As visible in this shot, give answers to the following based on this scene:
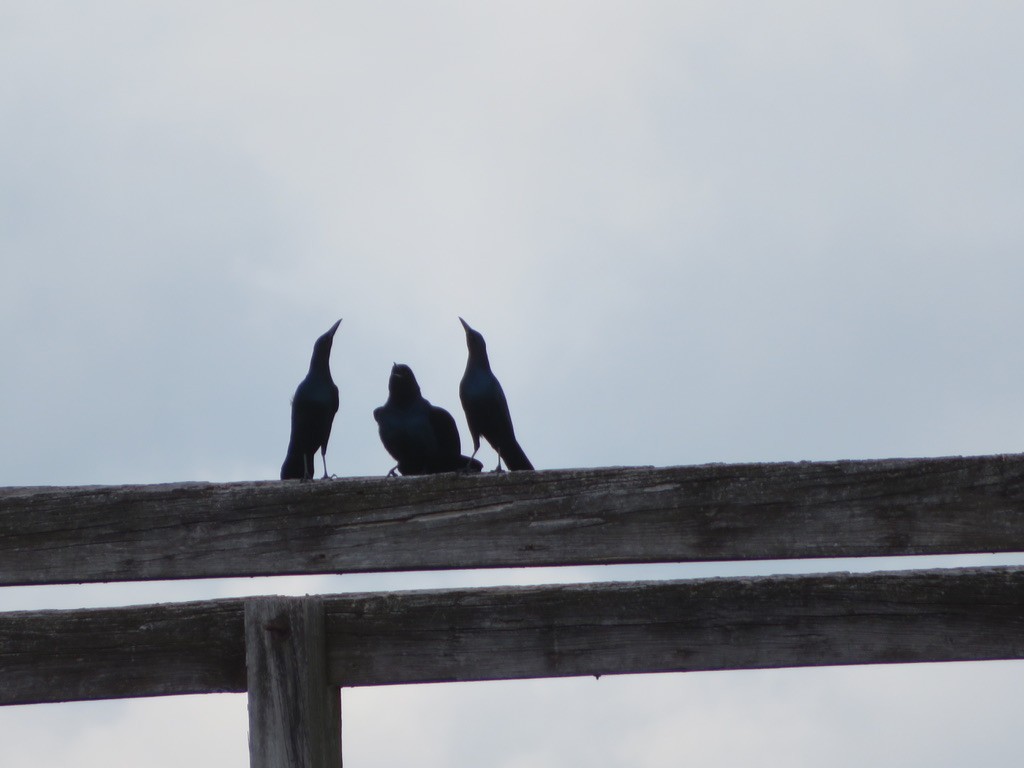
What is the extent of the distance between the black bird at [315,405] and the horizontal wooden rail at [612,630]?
372 cm

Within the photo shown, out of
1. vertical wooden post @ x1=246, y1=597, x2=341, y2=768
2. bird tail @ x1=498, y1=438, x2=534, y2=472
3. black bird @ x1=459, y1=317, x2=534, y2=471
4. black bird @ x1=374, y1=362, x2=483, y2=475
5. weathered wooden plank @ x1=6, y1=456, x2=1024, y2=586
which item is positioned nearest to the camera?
vertical wooden post @ x1=246, y1=597, x2=341, y2=768

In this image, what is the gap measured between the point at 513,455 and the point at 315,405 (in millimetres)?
923

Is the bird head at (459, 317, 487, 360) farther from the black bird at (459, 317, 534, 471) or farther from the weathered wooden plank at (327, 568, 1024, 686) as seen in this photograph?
the weathered wooden plank at (327, 568, 1024, 686)

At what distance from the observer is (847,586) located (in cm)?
209

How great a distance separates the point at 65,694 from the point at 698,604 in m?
1.05

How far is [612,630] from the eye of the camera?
6.83ft

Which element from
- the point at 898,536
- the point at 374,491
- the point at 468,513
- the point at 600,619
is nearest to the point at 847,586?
the point at 898,536

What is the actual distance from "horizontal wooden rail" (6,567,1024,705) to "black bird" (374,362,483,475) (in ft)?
12.1

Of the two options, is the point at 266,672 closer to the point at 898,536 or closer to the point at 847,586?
the point at 847,586

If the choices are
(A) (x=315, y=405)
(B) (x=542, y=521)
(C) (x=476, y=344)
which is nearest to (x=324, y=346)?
(A) (x=315, y=405)

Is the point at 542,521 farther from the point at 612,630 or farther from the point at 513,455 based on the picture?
the point at 513,455

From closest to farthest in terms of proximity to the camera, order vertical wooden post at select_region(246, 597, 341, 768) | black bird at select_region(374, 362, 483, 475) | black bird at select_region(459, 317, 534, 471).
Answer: vertical wooden post at select_region(246, 597, 341, 768), black bird at select_region(459, 317, 534, 471), black bird at select_region(374, 362, 483, 475)

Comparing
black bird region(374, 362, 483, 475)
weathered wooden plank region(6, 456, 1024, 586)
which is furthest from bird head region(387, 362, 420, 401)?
weathered wooden plank region(6, 456, 1024, 586)

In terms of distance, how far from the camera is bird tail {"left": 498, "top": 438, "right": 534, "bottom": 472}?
579cm
